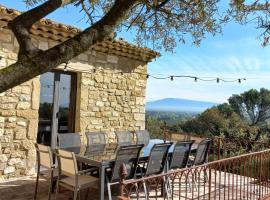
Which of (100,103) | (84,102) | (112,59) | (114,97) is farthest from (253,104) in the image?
(84,102)

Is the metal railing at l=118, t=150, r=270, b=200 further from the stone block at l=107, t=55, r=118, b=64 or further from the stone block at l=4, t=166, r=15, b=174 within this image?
the stone block at l=107, t=55, r=118, b=64

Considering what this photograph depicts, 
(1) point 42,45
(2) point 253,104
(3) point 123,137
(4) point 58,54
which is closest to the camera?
(4) point 58,54

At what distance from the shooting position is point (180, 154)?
15.9ft

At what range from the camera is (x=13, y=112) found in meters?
5.67

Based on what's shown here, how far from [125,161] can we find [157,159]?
1.79 ft

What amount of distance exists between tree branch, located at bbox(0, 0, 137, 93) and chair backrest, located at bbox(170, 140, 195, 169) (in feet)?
8.66

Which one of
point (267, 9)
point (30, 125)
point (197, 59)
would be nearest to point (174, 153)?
point (267, 9)

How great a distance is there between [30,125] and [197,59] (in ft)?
33.4

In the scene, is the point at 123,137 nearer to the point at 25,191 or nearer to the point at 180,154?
the point at 180,154

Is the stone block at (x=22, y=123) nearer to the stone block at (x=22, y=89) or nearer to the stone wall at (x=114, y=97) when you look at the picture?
the stone block at (x=22, y=89)

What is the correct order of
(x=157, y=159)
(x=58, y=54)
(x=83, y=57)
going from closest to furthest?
(x=58, y=54)
(x=157, y=159)
(x=83, y=57)

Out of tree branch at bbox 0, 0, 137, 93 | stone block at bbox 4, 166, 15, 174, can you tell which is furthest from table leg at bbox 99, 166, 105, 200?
stone block at bbox 4, 166, 15, 174

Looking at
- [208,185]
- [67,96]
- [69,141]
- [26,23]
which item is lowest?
[208,185]

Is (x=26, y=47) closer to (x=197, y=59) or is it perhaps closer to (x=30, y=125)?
(x=30, y=125)
